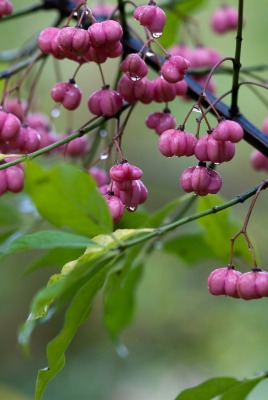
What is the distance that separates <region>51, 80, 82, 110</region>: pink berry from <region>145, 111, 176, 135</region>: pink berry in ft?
0.47

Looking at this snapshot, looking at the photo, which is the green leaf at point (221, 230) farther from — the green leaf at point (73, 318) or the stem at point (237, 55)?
the green leaf at point (73, 318)

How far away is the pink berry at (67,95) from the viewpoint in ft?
4.79

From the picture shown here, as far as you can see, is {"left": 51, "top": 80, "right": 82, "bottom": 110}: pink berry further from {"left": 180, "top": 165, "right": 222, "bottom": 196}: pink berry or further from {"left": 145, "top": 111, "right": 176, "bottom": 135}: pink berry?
{"left": 180, "top": 165, "right": 222, "bottom": 196}: pink berry

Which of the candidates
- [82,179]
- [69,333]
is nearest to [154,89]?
[82,179]

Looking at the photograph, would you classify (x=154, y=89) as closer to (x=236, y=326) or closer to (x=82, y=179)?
(x=82, y=179)

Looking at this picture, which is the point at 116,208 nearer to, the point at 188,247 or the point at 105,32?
the point at 105,32

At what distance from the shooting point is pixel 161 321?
3.85 metres

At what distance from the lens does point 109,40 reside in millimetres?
1260

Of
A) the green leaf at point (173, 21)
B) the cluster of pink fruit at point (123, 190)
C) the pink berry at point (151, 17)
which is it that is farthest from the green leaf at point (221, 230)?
the green leaf at point (173, 21)

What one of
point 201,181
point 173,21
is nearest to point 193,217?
point 201,181

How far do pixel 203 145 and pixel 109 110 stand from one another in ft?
0.67

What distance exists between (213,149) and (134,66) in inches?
7.8

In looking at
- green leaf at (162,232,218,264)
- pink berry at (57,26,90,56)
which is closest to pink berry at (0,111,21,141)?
pink berry at (57,26,90,56)

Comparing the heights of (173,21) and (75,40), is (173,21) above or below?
below
